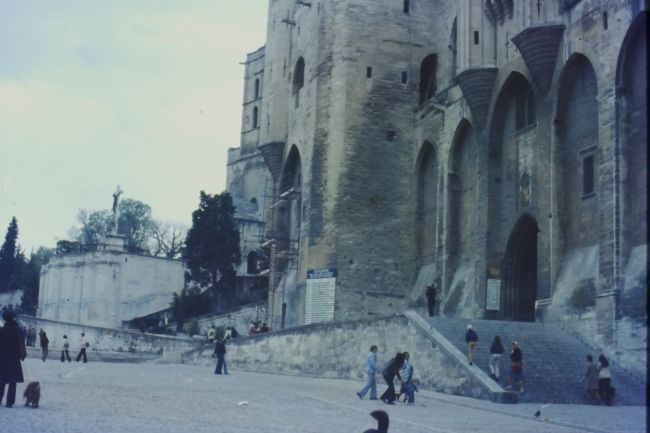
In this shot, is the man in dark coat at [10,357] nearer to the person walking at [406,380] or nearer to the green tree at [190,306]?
the person walking at [406,380]

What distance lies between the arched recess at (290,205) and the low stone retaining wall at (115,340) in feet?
20.9

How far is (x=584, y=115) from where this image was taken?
27.3m

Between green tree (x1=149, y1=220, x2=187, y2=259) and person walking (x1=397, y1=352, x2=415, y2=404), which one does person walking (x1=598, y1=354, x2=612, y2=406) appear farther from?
green tree (x1=149, y1=220, x2=187, y2=259)

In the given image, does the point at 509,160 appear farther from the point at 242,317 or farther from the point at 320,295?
the point at 242,317

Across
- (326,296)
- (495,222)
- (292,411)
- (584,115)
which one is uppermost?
(584,115)

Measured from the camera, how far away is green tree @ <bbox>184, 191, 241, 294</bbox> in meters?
52.4

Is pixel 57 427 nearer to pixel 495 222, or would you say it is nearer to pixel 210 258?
pixel 495 222

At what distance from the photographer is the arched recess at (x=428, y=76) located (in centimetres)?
3921

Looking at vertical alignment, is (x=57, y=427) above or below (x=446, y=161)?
below

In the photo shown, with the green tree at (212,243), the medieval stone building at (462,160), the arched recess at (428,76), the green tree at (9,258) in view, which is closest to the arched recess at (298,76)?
the medieval stone building at (462,160)

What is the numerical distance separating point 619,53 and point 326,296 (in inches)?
620

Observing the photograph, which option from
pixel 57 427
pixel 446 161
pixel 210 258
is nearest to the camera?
pixel 57 427

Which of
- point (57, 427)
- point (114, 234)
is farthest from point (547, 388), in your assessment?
point (114, 234)

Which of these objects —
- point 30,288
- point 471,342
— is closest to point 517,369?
point 471,342
